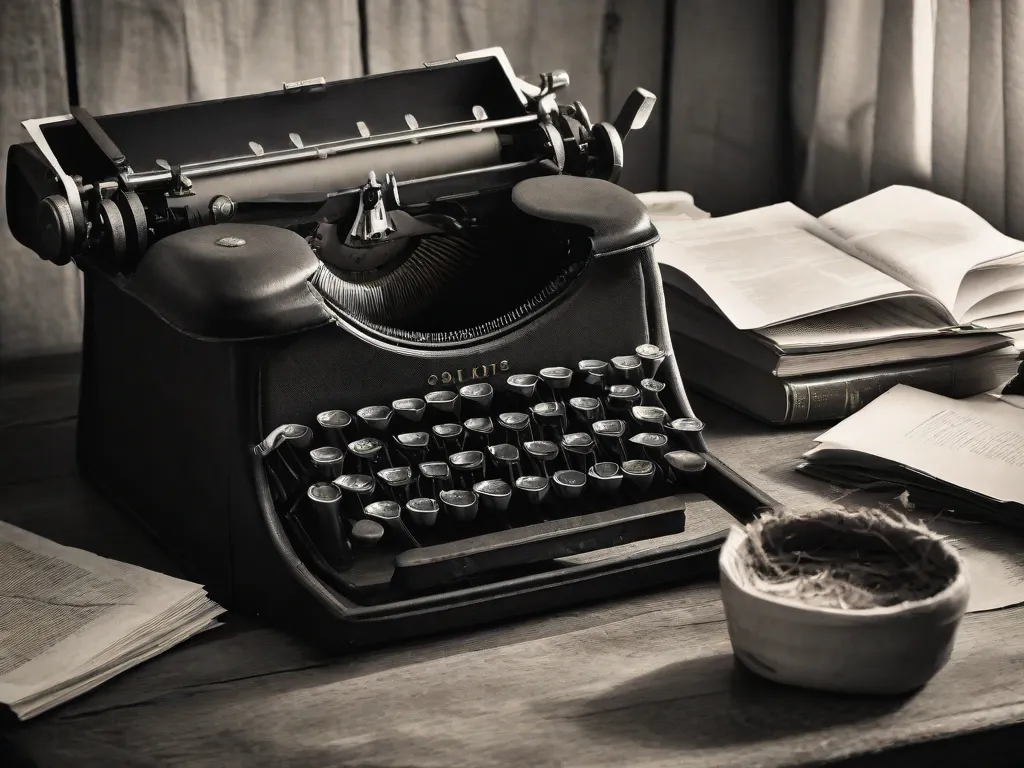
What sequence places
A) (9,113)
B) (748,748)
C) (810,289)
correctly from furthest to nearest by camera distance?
1. (9,113)
2. (810,289)
3. (748,748)

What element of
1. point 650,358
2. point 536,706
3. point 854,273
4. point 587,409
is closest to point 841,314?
point 854,273

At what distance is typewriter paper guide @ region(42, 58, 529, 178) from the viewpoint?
1452mm

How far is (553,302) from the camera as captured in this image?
139 centimetres

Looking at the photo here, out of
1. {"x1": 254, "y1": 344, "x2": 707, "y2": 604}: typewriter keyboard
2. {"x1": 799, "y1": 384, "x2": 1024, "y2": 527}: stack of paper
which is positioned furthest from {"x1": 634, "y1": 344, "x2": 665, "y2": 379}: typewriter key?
{"x1": 799, "y1": 384, "x2": 1024, "y2": 527}: stack of paper

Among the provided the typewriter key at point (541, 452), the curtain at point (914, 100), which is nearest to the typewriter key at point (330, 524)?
the typewriter key at point (541, 452)

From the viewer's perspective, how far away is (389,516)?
1.21 metres

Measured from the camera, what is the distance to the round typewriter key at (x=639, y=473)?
4.32ft

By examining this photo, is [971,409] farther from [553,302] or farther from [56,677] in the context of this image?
[56,677]

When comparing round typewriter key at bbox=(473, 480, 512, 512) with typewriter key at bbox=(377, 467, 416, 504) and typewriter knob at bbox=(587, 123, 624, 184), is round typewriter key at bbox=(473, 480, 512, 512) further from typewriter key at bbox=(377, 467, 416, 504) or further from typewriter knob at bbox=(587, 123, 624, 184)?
typewriter knob at bbox=(587, 123, 624, 184)

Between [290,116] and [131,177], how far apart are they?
0.28 meters

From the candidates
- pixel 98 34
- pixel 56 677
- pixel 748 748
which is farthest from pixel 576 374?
pixel 98 34

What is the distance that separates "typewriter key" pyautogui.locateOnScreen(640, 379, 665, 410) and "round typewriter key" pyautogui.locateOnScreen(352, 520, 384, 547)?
352 mm

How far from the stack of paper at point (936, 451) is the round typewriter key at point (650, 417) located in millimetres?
225

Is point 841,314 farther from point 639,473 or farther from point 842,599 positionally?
point 842,599
